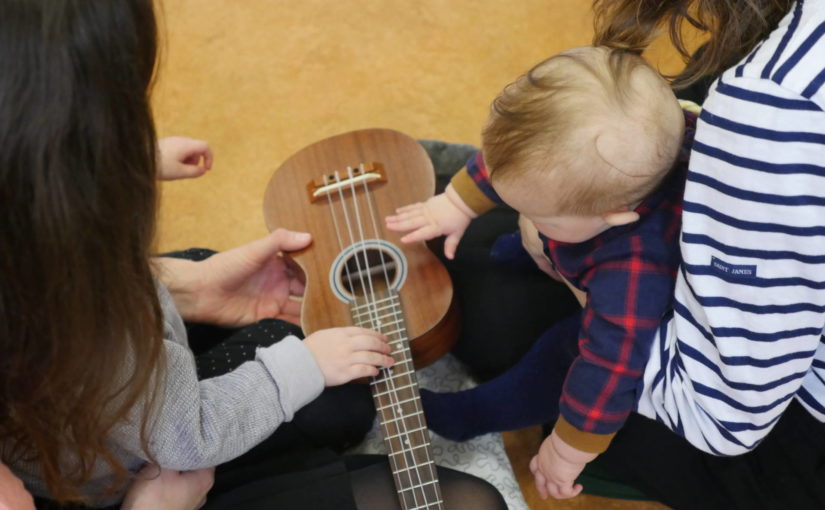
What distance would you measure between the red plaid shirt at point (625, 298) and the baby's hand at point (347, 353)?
25 cm

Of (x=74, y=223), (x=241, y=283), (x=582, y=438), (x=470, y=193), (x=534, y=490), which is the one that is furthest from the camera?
(x=534, y=490)

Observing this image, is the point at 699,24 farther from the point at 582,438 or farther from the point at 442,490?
the point at 442,490

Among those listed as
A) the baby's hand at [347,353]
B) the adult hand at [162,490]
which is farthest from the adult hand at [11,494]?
the baby's hand at [347,353]

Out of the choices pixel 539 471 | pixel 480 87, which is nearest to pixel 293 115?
pixel 480 87

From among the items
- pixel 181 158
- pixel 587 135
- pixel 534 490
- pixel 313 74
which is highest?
pixel 587 135

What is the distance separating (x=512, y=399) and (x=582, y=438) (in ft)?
0.62

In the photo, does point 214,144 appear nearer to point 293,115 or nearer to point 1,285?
point 293,115

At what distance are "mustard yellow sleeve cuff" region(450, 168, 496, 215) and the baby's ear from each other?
0.26 meters

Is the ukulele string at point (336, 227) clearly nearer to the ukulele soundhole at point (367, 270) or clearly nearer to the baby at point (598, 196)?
the ukulele soundhole at point (367, 270)

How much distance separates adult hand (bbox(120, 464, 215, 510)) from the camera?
86 cm

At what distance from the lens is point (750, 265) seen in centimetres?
72

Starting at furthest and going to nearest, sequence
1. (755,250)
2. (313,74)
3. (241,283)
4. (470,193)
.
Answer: (313,74) < (241,283) < (470,193) < (755,250)

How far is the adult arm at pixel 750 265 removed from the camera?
65 cm

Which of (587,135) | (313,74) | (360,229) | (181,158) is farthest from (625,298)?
(313,74)
